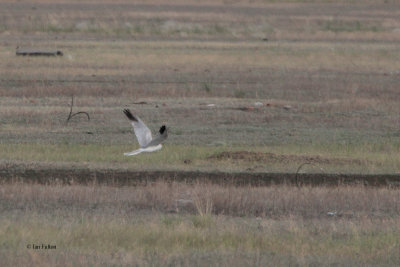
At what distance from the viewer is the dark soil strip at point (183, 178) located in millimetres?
13719

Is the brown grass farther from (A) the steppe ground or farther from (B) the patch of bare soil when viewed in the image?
(B) the patch of bare soil

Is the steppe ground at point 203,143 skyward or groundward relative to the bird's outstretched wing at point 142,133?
groundward

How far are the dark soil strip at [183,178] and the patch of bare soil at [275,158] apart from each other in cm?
88

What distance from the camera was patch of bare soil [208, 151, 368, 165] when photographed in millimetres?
15492

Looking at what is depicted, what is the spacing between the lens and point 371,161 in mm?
15617

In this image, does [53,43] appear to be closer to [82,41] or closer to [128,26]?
[82,41]

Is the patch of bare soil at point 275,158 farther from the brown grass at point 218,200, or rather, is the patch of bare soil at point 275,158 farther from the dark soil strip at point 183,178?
the brown grass at point 218,200

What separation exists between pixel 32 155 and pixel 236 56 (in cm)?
2265

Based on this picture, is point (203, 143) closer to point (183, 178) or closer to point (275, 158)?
point (275, 158)

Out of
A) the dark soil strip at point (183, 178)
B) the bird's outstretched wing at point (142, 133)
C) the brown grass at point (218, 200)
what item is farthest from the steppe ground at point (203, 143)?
the bird's outstretched wing at point (142, 133)

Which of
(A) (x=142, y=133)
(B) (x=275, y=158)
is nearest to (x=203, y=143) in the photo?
(B) (x=275, y=158)

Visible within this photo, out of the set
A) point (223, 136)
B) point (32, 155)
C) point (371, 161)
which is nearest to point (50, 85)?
point (223, 136)

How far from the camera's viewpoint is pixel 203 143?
58.8 ft

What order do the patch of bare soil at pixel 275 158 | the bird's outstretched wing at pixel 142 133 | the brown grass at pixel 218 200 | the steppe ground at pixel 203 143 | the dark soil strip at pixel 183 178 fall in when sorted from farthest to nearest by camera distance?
the patch of bare soil at pixel 275 158 < the dark soil strip at pixel 183 178 < the bird's outstretched wing at pixel 142 133 < the brown grass at pixel 218 200 < the steppe ground at pixel 203 143
